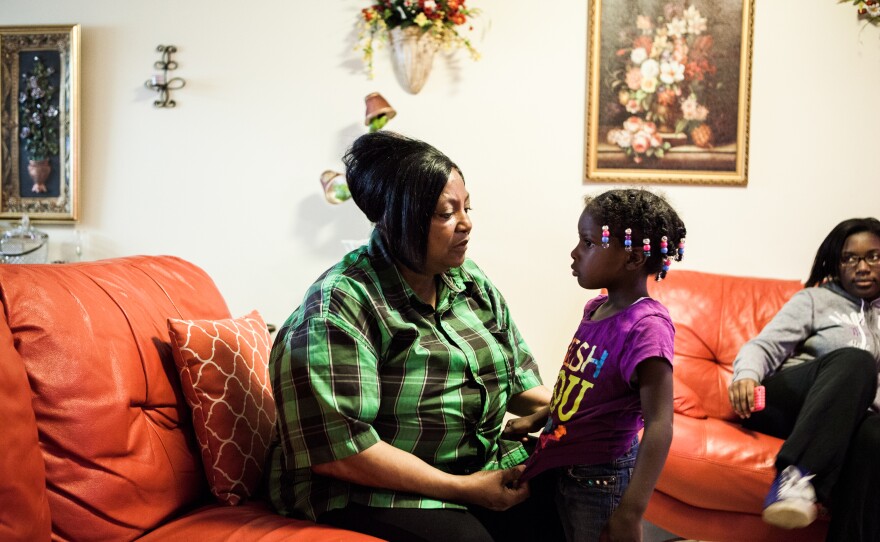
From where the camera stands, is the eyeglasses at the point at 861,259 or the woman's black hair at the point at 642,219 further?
the eyeglasses at the point at 861,259

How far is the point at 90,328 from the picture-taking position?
130 centimetres

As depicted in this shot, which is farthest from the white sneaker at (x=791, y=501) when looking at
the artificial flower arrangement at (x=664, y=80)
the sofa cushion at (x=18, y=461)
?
the sofa cushion at (x=18, y=461)

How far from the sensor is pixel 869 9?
9.43 ft

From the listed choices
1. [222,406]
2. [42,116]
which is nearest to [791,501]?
[222,406]

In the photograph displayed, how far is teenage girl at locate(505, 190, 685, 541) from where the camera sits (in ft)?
4.14

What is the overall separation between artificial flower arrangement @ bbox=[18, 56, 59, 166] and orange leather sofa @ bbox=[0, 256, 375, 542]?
2.08 m

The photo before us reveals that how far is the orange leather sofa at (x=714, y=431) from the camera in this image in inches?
79.9

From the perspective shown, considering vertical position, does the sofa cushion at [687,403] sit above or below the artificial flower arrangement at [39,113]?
below

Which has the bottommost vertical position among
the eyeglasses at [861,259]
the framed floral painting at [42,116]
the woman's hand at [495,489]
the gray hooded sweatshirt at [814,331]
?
the woman's hand at [495,489]

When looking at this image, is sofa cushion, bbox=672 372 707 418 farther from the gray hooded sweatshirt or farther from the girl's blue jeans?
the girl's blue jeans

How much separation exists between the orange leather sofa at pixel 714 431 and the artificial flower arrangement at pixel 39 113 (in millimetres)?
2733

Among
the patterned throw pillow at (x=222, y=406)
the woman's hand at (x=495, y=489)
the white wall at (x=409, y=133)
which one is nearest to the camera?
the woman's hand at (x=495, y=489)

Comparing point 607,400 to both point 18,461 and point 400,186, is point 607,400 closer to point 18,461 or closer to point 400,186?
point 400,186

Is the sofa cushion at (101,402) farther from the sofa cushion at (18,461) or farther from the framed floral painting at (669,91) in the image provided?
the framed floral painting at (669,91)
